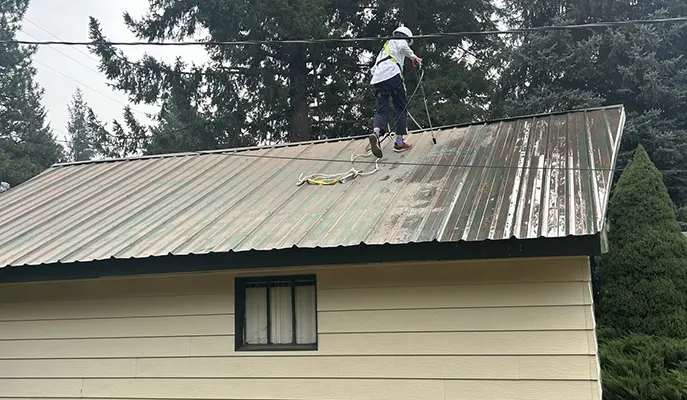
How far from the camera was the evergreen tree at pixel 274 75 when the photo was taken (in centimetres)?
1616

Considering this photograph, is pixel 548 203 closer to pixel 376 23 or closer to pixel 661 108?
pixel 661 108

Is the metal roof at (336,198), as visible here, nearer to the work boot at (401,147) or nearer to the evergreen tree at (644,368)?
the work boot at (401,147)

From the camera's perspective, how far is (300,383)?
15.8 ft

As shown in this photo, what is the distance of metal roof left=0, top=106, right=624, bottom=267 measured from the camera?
448 cm

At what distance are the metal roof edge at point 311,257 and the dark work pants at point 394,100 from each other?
112 inches

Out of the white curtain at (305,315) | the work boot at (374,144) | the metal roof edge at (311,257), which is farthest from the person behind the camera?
the work boot at (374,144)

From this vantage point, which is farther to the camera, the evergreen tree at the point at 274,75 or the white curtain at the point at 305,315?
the evergreen tree at the point at 274,75

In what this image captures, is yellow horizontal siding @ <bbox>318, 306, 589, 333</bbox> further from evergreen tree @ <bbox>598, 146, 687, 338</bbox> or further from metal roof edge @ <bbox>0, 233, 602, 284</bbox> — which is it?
evergreen tree @ <bbox>598, 146, 687, 338</bbox>

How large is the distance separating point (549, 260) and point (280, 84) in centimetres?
1320

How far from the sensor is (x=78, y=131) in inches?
2360

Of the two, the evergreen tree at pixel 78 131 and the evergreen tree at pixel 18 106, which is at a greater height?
the evergreen tree at pixel 78 131

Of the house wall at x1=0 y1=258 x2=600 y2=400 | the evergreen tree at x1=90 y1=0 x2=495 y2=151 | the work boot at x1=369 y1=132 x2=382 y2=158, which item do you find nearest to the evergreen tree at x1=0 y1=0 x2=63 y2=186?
the evergreen tree at x1=90 y1=0 x2=495 y2=151

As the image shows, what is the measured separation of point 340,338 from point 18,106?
32.8 meters

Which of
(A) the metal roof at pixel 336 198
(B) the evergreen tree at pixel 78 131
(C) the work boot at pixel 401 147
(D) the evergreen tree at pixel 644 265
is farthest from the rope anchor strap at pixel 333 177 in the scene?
(B) the evergreen tree at pixel 78 131
